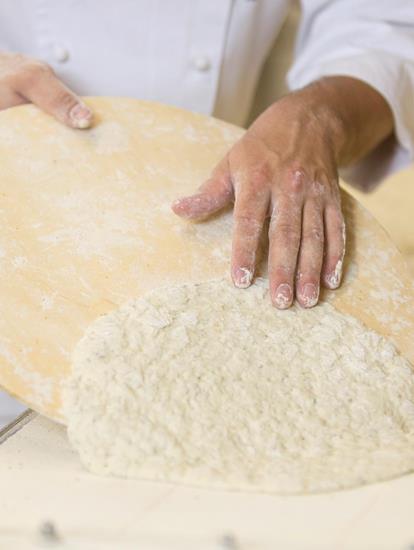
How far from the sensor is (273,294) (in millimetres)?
1042

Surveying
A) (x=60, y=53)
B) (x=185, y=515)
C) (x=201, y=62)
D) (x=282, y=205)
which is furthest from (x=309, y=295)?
(x=60, y=53)

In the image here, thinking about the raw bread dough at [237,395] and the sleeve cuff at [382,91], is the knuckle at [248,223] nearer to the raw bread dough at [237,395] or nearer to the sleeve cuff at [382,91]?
the raw bread dough at [237,395]

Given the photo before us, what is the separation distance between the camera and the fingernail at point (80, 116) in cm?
120

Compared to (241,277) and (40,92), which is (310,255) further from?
(40,92)

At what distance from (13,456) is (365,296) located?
55cm

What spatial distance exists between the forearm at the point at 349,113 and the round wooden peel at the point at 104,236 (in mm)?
141

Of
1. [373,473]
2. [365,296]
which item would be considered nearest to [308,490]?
[373,473]

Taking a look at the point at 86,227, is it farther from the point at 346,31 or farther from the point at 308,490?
the point at 346,31

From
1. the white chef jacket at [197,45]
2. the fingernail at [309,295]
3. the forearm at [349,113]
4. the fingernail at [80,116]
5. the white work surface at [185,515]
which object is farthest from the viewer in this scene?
the white chef jacket at [197,45]

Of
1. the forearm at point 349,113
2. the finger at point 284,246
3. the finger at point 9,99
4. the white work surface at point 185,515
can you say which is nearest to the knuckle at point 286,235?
the finger at point 284,246

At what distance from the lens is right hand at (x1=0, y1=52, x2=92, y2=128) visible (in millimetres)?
1209

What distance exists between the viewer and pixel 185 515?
2.41 feet

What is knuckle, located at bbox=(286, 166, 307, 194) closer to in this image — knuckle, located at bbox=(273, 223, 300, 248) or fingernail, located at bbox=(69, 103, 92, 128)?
knuckle, located at bbox=(273, 223, 300, 248)

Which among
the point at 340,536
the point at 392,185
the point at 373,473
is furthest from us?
the point at 392,185
